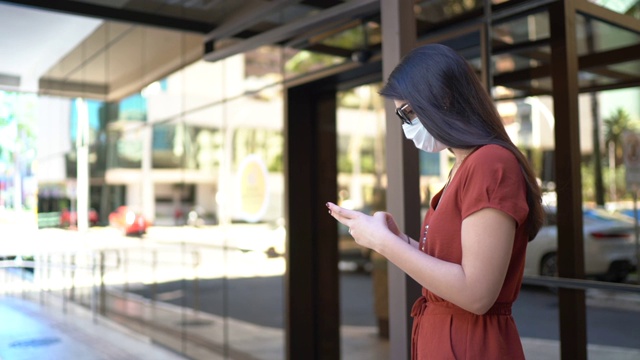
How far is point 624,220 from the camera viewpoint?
4.91m

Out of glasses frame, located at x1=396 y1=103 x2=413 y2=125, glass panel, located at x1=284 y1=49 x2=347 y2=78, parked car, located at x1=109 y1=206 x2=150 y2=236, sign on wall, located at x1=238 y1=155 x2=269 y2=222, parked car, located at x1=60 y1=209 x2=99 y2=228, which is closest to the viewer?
glasses frame, located at x1=396 y1=103 x2=413 y2=125

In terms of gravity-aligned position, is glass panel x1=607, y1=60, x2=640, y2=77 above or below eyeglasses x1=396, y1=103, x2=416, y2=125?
above

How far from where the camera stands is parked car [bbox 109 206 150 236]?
358 inches

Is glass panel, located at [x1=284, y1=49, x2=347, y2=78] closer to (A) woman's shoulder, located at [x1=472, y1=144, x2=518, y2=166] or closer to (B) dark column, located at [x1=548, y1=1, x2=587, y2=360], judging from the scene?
(B) dark column, located at [x1=548, y1=1, x2=587, y2=360]

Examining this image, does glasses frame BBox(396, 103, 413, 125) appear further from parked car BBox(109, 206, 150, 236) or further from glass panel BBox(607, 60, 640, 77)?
parked car BBox(109, 206, 150, 236)

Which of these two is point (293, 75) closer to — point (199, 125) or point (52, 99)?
point (199, 125)

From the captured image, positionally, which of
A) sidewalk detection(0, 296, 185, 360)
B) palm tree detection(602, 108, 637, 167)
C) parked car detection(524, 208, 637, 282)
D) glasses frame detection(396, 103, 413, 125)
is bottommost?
sidewalk detection(0, 296, 185, 360)

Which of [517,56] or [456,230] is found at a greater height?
[517,56]

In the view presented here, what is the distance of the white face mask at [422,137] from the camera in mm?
1587

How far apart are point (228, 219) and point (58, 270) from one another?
604 centimetres

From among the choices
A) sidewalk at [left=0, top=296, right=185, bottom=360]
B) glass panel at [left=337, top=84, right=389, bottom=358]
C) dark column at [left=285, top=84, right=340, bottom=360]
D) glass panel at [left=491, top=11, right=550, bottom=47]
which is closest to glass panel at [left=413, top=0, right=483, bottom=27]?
glass panel at [left=491, top=11, right=550, bottom=47]

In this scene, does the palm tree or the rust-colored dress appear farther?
the palm tree

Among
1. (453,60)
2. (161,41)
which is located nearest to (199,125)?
(161,41)

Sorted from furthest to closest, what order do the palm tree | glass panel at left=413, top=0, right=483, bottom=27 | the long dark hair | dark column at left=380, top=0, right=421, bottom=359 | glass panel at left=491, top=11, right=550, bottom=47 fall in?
glass panel at left=413, top=0, right=483, bottom=27
the palm tree
glass panel at left=491, top=11, right=550, bottom=47
dark column at left=380, top=0, right=421, bottom=359
the long dark hair
